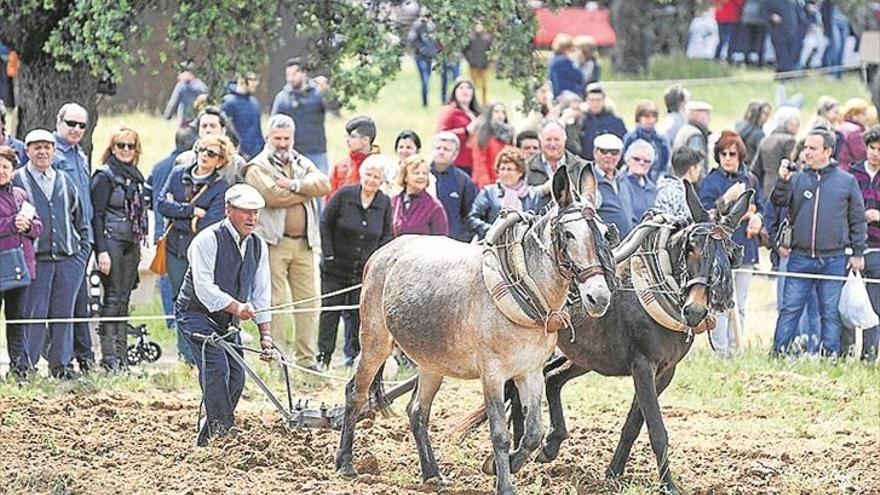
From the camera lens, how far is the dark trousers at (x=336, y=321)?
1492 centimetres

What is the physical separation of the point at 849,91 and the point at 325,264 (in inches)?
738

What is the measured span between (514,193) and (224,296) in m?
3.85

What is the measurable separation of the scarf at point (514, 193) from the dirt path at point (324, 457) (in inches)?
80.2

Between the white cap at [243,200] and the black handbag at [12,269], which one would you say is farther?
the black handbag at [12,269]

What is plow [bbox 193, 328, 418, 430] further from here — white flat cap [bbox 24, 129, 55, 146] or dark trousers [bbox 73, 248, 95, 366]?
dark trousers [bbox 73, 248, 95, 366]

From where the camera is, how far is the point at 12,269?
13.6 m

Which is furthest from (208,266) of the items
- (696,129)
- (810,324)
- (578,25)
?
(578,25)

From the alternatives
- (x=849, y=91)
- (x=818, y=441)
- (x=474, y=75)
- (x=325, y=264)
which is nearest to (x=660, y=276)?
(x=818, y=441)

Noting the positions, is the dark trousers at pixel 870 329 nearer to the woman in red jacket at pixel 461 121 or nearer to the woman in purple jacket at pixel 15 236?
the woman in red jacket at pixel 461 121

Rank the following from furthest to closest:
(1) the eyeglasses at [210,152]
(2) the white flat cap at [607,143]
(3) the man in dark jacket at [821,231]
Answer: (3) the man in dark jacket at [821,231], (2) the white flat cap at [607,143], (1) the eyeglasses at [210,152]

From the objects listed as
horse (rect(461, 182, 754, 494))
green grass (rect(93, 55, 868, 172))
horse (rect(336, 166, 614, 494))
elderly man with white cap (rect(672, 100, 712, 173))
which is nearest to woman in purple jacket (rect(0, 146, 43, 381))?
horse (rect(336, 166, 614, 494))

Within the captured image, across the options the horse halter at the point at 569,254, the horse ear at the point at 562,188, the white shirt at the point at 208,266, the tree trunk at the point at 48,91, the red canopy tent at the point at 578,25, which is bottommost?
the white shirt at the point at 208,266

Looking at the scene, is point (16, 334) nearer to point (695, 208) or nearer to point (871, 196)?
point (695, 208)

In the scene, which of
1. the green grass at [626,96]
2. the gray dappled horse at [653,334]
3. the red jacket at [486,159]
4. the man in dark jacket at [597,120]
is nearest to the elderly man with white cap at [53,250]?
the gray dappled horse at [653,334]
